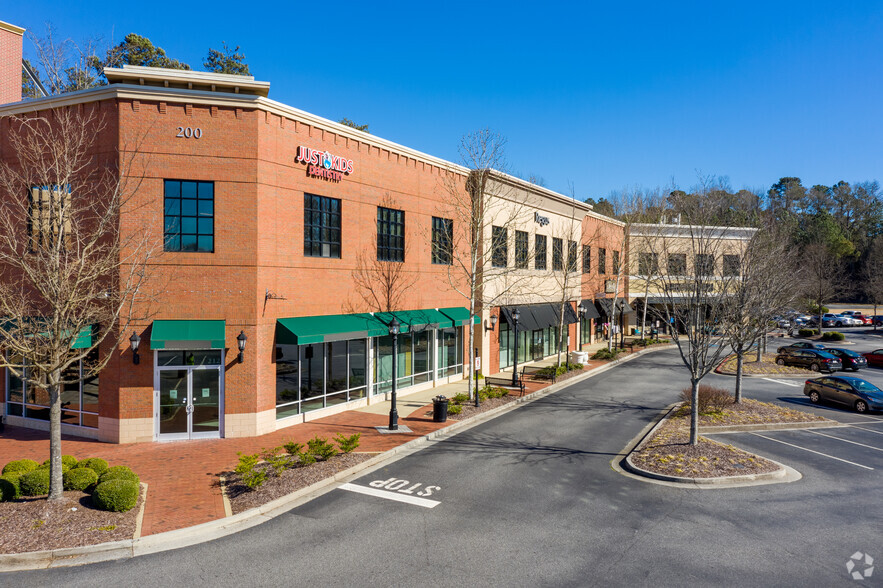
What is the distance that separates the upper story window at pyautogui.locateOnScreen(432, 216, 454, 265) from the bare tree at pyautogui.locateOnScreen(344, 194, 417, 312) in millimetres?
2384

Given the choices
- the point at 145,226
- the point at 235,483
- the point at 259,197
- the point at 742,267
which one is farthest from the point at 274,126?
the point at 742,267

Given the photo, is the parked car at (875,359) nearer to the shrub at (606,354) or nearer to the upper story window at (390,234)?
the shrub at (606,354)

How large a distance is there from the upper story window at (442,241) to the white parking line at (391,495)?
15569mm

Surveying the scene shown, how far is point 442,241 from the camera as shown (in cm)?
2777

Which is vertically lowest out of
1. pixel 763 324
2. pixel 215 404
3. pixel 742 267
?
pixel 215 404

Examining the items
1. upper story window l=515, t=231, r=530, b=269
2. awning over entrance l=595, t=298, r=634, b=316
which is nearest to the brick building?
upper story window l=515, t=231, r=530, b=269

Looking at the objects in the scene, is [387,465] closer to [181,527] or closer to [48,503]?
[181,527]

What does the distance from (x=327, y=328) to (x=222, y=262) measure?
14.7 feet

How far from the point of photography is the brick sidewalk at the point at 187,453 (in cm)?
1167

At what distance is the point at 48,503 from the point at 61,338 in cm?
357

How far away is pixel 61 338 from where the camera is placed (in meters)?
11.3

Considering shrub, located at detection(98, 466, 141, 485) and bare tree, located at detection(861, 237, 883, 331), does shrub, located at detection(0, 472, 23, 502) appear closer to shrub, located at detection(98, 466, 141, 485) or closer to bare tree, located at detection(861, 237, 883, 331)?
shrub, located at detection(98, 466, 141, 485)

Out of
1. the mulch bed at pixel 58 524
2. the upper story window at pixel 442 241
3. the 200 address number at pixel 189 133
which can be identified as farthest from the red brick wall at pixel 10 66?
the mulch bed at pixel 58 524

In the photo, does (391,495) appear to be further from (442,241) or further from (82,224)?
(442,241)
